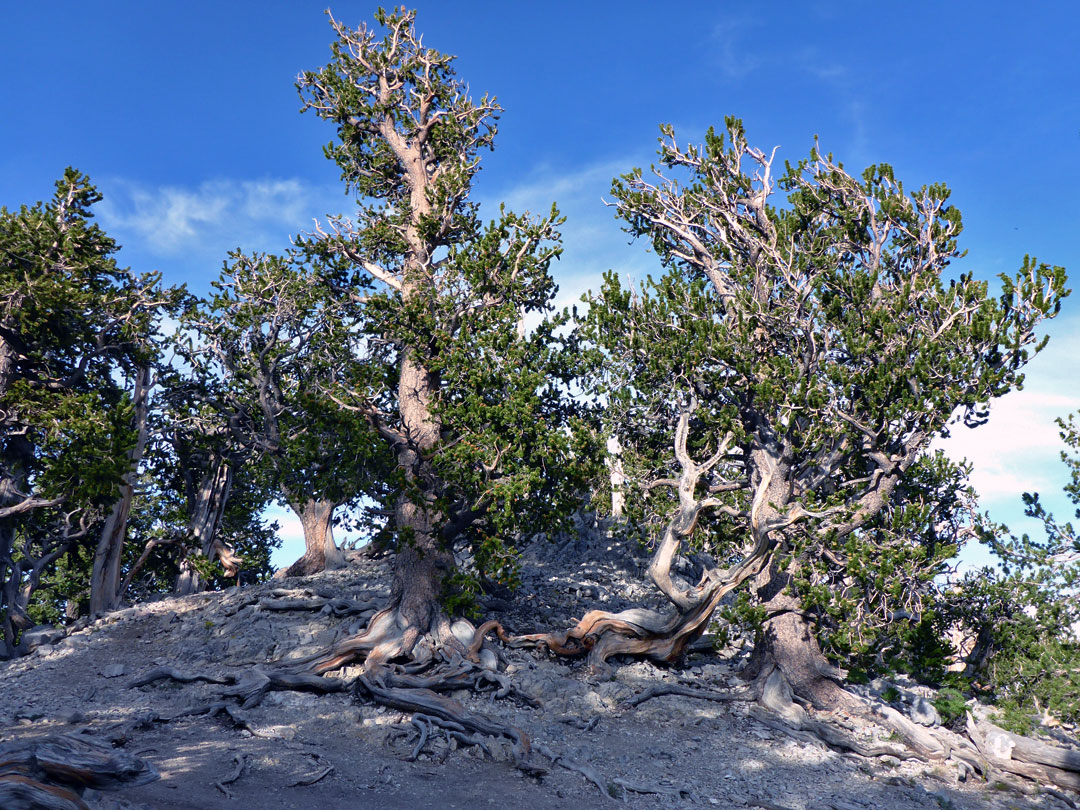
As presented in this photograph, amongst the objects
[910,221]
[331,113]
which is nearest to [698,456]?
[910,221]

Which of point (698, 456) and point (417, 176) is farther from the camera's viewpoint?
point (417, 176)

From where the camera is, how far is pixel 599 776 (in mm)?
14055

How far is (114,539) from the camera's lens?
1052 inches

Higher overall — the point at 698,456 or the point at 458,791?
the point at 698,456

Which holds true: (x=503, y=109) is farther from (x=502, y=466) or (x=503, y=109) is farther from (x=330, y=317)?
(x=502, y=466)

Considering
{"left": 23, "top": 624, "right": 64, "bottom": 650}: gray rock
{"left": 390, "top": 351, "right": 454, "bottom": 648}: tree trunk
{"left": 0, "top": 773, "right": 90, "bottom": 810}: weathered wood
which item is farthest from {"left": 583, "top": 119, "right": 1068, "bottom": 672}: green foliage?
{"left": 23, "top": 624, "right": 64, "bottom": 650}: gray rock

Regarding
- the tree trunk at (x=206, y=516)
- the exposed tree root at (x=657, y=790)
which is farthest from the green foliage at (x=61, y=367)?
the exposed tree root at (x=657, y=790)

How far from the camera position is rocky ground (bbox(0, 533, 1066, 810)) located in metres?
12.8

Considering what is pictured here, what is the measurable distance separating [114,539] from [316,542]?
712 centimetres

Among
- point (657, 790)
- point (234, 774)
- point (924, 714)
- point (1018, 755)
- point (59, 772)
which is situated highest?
point (59, 772)

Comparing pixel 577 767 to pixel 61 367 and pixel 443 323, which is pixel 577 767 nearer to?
pixel 443 323

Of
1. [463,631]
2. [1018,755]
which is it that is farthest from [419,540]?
[1018,755]

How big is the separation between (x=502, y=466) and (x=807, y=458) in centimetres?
815

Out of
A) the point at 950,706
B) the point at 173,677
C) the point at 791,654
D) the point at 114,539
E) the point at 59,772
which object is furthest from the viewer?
the point at 114,539
